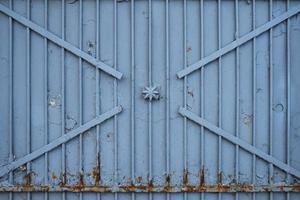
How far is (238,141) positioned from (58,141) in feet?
5.65

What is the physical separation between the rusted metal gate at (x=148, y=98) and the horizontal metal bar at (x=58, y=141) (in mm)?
10

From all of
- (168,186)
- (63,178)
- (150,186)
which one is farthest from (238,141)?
(63,178)

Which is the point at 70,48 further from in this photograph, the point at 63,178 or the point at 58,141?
the point at 63,178

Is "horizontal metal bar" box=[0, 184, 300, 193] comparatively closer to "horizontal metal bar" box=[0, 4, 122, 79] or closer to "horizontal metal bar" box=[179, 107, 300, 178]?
"horizontal metal bar" box=[179, 107, 300, 178]

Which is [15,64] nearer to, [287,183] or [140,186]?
[140,186]

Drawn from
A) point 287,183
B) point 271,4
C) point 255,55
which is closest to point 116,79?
point 255,55

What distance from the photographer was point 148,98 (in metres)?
4.23

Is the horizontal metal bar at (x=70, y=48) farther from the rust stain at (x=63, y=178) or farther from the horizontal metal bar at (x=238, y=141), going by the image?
the rust stain at (x=63, y=178)

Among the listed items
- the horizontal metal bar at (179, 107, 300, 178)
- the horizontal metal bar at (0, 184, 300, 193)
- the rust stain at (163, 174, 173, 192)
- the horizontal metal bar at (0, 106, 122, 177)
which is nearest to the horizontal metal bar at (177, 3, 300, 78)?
the horizontal metal bar at (179, 107, 300, 178)

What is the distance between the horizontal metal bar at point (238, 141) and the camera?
422cm

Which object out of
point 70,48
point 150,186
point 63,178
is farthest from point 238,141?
point 70,48

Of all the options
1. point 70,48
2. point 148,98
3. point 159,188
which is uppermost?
point 70,48

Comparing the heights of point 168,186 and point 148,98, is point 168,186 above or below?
below

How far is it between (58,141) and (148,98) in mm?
954
